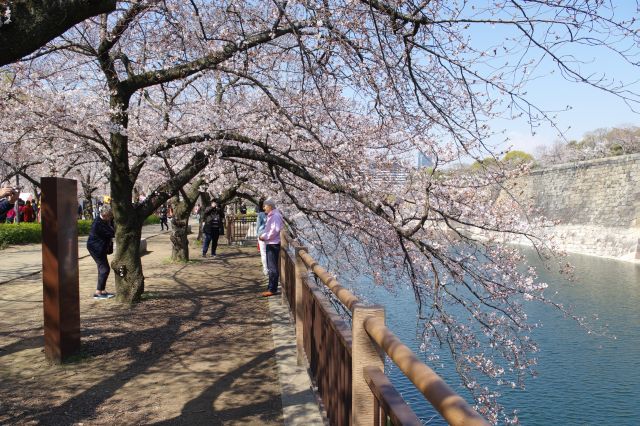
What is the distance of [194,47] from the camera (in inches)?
363

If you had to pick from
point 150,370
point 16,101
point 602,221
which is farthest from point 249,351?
point 602,221

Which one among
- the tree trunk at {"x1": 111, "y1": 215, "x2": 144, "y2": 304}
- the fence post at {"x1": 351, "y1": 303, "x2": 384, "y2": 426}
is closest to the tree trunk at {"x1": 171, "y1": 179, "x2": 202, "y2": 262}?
the tree trunk at {"x1": 111, "y1": 215, "x2": 144, "y2": 304}

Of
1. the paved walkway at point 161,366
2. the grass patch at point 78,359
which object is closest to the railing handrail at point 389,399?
the paved walkway at point 161,366

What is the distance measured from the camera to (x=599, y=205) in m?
36.5

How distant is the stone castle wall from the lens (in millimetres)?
32156

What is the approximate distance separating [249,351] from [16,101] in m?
7.44

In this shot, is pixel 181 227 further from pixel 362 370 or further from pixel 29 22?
pixel 362 370

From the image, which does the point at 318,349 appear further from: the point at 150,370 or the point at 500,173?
the point at 500,173

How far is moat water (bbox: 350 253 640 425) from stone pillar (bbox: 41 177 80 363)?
4.20 m

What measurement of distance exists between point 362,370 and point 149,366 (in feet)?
13.2

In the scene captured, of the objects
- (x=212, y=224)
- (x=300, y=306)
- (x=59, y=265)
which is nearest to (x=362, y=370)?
(x=300, y=306)

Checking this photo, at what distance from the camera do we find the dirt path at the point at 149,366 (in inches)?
180

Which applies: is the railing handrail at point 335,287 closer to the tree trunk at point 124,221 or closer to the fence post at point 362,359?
the fence post at point 362,359

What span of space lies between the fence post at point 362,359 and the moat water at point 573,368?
4006 mm
